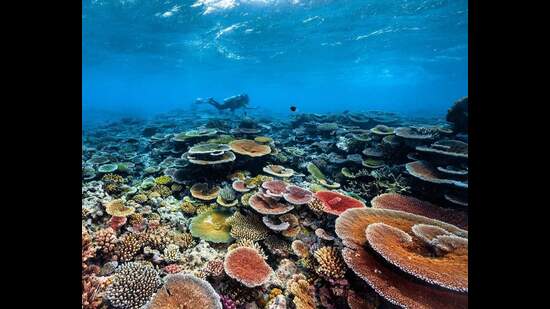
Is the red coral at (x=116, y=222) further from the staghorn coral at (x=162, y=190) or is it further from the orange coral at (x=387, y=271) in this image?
the orange coral at (x=387, y=271)

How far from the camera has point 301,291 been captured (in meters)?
3.48

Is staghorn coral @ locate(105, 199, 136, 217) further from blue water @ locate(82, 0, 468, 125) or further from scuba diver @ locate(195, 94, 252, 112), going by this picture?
blue water @ locate(82, 0, 468, 125)

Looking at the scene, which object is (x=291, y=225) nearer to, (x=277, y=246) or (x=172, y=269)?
(x=277, y=246)

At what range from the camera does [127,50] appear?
33.0 meters

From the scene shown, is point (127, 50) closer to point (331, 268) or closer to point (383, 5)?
point (383, 5)

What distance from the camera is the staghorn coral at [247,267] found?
11.5 feet

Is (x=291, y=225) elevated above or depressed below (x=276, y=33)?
below

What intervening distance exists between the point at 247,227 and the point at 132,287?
200 centimetres

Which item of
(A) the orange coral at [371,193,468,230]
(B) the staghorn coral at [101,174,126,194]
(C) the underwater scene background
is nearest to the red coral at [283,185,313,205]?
A: (C) the underwater scene background

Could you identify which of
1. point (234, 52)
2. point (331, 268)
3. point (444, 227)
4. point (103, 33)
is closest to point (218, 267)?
point (331, 268)

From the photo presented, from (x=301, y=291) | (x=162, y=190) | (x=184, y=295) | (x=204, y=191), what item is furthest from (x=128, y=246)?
(x=301, y=291)

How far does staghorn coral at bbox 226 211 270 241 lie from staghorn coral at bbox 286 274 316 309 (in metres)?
1.08

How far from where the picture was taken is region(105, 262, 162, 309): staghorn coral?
316cm
